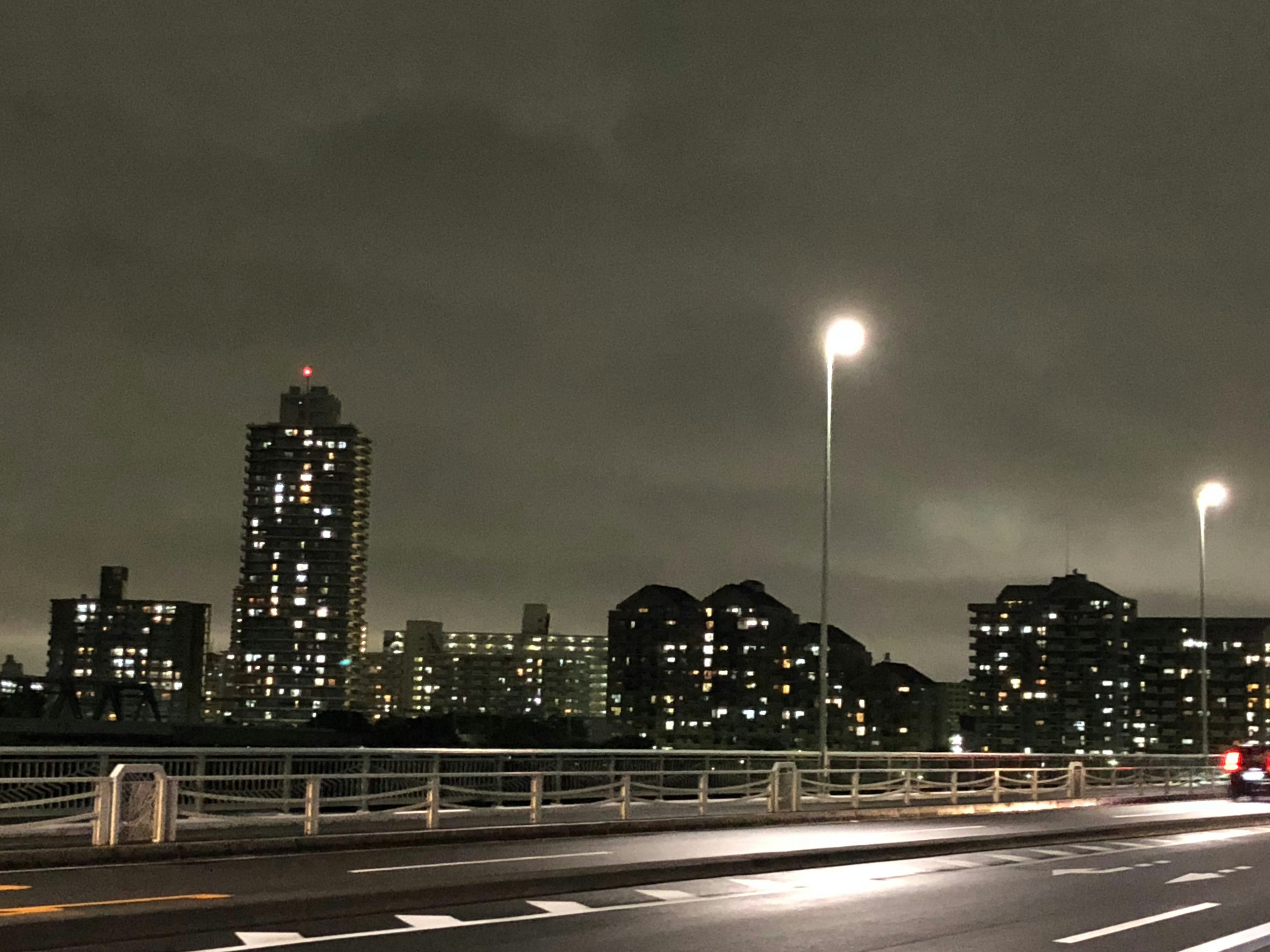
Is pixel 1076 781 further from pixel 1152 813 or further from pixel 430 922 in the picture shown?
pixel 430 922

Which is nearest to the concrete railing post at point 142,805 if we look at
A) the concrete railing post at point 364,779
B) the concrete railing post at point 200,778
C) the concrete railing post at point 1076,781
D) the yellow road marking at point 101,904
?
the concrete railing post at point 200,778

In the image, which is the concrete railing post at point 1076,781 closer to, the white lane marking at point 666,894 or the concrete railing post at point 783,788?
the concrete railing post at point 783,788

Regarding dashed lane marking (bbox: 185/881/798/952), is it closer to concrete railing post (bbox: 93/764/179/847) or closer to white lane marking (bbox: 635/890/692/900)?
white lane marking (bbox: 635/890/692/900)

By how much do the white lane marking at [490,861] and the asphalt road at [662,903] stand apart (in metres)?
0.06

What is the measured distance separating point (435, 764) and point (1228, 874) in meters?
12.6

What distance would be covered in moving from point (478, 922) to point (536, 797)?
11.6 metres

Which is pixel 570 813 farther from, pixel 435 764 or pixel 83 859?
pixel 83 859

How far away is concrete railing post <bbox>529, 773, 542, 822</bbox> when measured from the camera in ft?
82.7

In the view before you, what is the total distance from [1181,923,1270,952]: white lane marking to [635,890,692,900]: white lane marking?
5.39m

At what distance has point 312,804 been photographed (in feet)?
71.5

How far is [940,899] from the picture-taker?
1628 centimetres

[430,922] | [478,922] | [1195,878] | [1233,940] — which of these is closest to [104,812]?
[430,922]

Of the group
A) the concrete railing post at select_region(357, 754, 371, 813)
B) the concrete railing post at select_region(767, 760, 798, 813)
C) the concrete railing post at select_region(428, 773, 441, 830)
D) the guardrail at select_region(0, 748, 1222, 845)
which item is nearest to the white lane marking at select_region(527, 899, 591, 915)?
the guardrail at select_region(0, 748, 1222, 845)

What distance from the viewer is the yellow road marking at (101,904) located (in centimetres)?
1285
